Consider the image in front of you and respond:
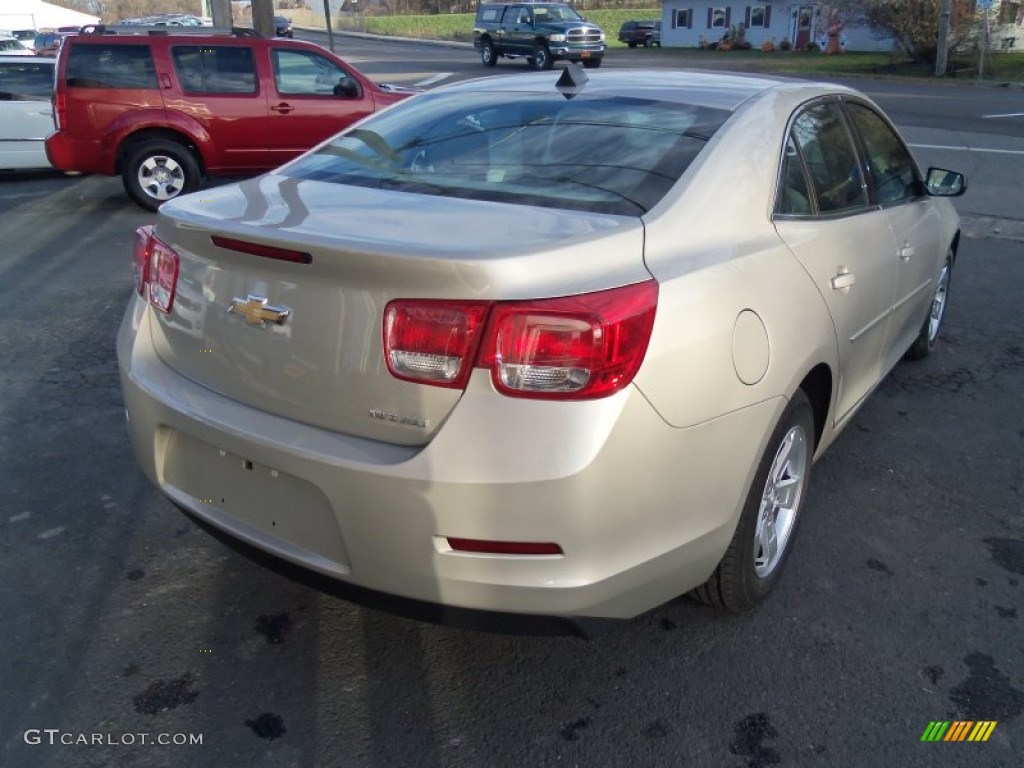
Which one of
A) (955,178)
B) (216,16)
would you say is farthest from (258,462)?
(216,16)

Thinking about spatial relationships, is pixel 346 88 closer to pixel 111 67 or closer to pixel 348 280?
pixel 111 67

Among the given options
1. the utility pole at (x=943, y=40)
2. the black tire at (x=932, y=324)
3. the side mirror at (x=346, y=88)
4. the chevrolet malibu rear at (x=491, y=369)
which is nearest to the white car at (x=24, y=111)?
the side mirror at (x=346, y=88)

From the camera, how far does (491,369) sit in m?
2.21

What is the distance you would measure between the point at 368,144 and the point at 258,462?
60.7 inches

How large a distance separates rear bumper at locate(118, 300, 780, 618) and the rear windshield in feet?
2.40

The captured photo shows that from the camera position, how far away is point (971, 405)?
4.80 m

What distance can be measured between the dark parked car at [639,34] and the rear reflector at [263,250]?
52.3 meters

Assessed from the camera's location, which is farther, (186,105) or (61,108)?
(186,105)

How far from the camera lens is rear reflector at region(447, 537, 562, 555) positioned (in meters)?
2.25

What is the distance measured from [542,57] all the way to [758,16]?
72.7 ft

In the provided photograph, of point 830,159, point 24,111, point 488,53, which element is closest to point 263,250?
point 830,159

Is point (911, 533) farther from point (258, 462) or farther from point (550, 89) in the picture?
point (258, 462)

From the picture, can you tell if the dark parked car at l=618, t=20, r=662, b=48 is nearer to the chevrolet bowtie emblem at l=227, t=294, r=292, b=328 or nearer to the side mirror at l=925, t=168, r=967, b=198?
the side mirror at l=925, t=168, r=967, b=198

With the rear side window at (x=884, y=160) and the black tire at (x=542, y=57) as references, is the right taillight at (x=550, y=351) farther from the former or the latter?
the black tire at (x=542, y=57)
